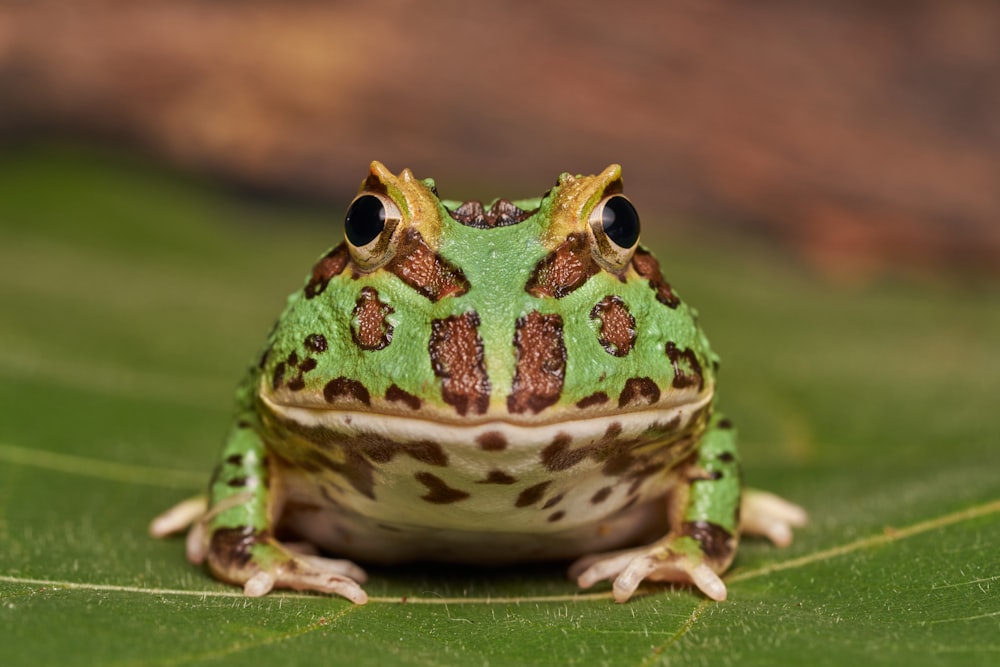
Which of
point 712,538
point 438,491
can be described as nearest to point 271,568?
point 438,491

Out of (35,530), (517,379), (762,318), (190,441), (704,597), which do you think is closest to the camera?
(517,379)

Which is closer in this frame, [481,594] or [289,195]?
[481,594]

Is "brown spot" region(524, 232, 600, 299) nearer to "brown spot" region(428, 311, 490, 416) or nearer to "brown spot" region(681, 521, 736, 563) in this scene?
"brown spot" region(428, 311, 490, 416)

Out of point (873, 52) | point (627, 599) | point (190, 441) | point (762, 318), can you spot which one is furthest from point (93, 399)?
point (873, 52)

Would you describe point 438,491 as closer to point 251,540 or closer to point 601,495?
point 601,495

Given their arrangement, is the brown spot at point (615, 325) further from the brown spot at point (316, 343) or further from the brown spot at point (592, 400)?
the brown spot at point (316, 343)

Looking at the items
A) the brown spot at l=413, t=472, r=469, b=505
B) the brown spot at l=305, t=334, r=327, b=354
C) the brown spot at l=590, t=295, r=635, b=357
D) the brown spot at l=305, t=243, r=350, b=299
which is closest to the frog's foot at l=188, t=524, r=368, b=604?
the brown spot at l=413, t=472, r=469, b=505

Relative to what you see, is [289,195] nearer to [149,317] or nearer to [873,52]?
[149,317]
